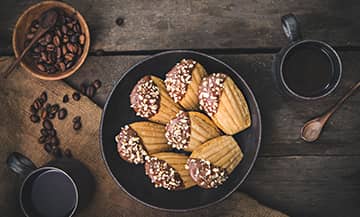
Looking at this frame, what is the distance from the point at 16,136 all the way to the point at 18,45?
0.30 m

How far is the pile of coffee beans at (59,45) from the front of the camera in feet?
4.72

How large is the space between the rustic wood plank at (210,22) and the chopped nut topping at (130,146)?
0.32 m

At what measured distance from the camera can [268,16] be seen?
57.7 inches

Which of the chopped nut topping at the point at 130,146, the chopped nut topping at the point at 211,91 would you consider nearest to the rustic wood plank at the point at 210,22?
the chopped nut topping at the point at 211,91

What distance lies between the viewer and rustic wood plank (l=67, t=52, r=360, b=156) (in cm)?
145

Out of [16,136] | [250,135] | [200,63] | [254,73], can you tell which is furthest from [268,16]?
[16,136]

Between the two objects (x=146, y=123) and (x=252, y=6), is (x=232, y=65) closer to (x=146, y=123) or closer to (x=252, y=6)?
(x=252, y=6)

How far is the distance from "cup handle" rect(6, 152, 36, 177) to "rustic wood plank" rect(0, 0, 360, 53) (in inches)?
16.4

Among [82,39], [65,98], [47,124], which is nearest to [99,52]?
[82,39]

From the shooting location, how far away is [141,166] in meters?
1.41

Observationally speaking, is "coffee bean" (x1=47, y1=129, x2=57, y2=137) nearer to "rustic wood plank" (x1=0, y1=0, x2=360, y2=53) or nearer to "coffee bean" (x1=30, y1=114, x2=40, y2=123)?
"coffee bean" (x1=30, y1=114, x2=40, y2=123)

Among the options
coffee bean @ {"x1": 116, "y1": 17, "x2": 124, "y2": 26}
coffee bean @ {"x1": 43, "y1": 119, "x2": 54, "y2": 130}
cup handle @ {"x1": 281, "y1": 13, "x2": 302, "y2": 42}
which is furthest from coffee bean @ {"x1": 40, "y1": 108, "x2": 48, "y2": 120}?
cup handle @ {"x1": 281, "y1": 13, "x2": 302, "y2": 42}

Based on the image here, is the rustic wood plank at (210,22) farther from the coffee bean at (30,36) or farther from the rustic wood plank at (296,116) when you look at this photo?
the coffee bean at (30,36)

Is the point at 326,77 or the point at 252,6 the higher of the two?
the point at 252,6
